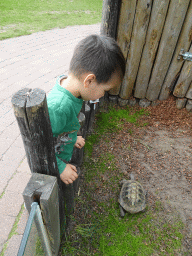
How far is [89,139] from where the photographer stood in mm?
3066

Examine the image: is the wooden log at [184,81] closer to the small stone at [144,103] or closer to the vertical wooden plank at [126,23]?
the small stone at [144,103]

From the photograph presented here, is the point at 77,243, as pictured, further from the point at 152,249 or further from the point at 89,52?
the point at 89,52

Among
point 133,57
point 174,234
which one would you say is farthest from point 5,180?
point 133,57

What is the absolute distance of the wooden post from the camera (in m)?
0.88

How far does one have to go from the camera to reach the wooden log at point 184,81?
320 cm

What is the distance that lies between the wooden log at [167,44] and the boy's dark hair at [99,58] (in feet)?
6.73

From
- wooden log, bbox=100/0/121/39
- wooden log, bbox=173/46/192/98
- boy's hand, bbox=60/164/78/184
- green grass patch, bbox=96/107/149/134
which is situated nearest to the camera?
boy's hand, bbox=60/164/78/184

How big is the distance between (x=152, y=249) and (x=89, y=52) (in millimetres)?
2017

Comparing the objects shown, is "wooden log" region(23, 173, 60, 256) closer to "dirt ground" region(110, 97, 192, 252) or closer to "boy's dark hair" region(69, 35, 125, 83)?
"boy's dark hair" region(69, 35, 125, 83)

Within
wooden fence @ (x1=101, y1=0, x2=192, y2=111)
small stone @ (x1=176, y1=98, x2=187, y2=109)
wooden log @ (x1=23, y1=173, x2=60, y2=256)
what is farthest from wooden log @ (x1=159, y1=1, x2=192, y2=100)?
wooden log @ (x1=23, y1=173, x2=60, y2=256)

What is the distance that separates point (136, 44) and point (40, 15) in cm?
798

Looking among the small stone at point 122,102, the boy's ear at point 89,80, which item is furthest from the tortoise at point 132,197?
the small stone at point 122,102

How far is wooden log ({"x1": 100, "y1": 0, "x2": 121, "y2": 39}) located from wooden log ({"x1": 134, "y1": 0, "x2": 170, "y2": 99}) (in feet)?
1.72

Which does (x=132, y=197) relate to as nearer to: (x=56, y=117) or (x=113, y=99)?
(x=56, y=117)
